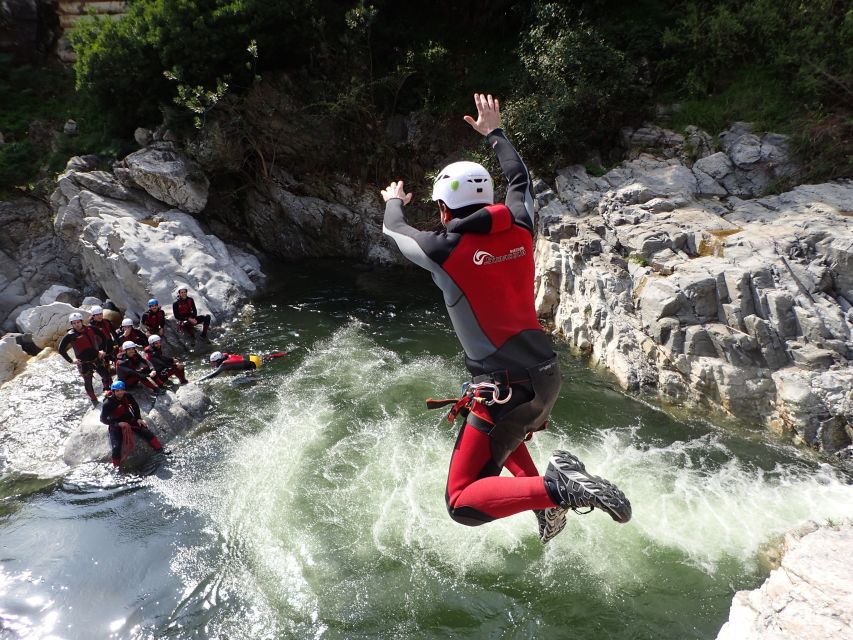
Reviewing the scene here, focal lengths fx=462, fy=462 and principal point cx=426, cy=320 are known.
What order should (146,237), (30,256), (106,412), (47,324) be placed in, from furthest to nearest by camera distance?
(30,256) → (146,237) → (47,324) → (106,412)

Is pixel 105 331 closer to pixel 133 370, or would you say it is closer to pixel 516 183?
pixel 133 370

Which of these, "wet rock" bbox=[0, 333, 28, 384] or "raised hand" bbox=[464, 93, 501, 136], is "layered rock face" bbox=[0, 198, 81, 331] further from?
"raised hand" bbox=[464, 93, 501, 136]

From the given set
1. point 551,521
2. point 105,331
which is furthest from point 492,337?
point 105,331

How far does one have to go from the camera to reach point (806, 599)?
9.78 feet

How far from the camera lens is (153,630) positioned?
4.19m

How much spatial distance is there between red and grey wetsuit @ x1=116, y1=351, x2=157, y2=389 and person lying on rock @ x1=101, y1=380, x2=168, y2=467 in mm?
1121

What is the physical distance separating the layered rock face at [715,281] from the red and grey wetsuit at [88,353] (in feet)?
28.4

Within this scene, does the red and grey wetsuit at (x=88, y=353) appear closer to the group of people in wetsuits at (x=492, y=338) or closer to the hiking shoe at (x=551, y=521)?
the group of people in wetsuits at (x=492, y=338)

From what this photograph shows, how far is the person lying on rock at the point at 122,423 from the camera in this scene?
20.9 ft

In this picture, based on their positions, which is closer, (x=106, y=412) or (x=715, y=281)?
(x=106, y=412)

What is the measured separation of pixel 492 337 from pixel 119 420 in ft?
19.9

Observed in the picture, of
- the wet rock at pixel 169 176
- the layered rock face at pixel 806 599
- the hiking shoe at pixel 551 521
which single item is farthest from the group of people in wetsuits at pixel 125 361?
the layered rock face at pixel 806 599

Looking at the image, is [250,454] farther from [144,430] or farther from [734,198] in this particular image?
[734,198]

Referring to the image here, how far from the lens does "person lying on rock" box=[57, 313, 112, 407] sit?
27.0 feet
